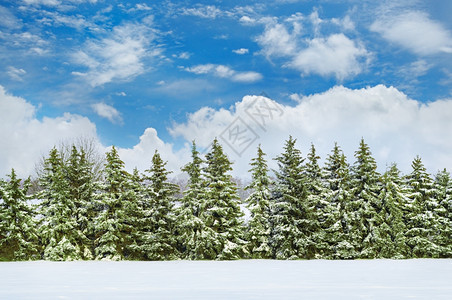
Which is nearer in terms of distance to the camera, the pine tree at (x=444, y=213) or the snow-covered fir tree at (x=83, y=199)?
the snow-covered fir tree at (x=83, y=199)

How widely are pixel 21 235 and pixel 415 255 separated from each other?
105 ft

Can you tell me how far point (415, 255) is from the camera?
34.3 m

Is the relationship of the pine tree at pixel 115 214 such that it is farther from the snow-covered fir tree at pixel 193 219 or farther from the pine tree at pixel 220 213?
the pine tree at pixel 220 213

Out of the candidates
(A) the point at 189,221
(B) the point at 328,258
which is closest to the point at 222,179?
(A) the point at 189,221

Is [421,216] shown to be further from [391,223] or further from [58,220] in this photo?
[58,220]

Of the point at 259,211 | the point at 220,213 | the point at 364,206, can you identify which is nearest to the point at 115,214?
the point at 220,213

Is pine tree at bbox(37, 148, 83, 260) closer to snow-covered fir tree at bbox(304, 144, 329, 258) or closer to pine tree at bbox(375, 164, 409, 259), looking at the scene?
snow-covered fir tree at bbox(304, 144, 329, 258)

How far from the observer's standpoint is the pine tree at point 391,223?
1308 inches

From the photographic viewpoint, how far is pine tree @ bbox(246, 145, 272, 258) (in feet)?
110

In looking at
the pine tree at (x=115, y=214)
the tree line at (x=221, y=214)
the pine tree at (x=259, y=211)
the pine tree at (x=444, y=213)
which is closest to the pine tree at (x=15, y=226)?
the tree line at (x=221, y=214)

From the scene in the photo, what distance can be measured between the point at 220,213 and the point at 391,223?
47.9 ft

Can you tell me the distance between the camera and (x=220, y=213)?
106 ft

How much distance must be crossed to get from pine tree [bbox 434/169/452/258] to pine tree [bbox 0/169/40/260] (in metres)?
33.0

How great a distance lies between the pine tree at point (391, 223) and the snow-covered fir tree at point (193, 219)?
555 inches
